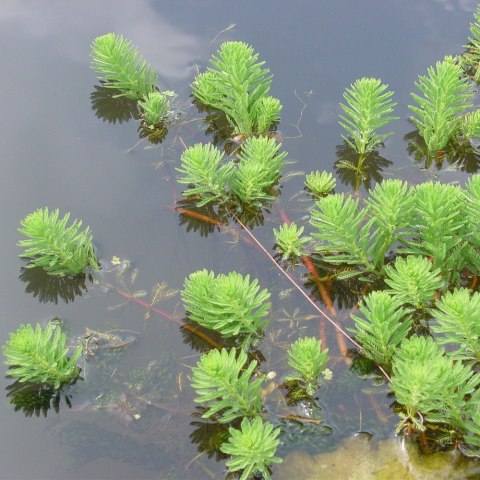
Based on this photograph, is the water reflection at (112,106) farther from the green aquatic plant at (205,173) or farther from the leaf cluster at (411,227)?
the leaf cluster at (411,227)

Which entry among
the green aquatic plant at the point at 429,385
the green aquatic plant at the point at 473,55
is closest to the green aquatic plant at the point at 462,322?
the green aquatic plant at the point at 429,385

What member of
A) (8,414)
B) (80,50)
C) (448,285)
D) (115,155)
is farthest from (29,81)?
(448,285)

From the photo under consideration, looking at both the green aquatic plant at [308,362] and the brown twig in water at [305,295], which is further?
the brown twig in water at [305,295]

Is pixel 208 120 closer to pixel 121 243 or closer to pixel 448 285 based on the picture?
pixel 121 243

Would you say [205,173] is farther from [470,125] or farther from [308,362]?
[470,125]

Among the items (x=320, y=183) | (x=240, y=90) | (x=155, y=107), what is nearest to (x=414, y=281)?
(x=320, y=183)

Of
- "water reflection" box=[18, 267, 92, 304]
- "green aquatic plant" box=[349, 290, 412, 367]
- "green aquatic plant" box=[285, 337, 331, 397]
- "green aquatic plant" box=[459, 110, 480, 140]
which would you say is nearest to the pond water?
"water reflection" box=[18, 267, 92, 304]

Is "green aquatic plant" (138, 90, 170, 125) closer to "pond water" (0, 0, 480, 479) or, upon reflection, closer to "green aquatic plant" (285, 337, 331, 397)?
"pond water" (0, 0, 480, 479)
